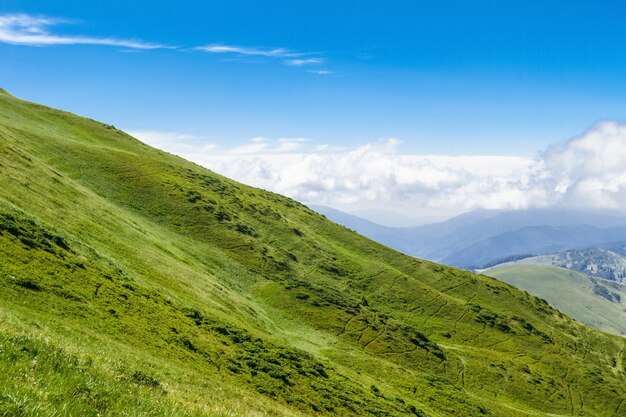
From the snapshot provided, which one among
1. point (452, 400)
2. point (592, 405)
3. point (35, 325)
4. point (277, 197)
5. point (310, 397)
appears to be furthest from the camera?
point (277, 197)

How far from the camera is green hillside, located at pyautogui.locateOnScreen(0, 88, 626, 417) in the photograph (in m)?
24.1

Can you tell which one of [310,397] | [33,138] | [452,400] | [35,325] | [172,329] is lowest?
[452,400]

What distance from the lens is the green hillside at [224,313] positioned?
79.1ft

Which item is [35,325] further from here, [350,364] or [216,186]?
[216,186]

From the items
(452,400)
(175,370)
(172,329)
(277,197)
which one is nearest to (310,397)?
(172,329)

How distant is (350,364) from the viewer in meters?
73.6

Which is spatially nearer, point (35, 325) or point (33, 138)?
point (35, 325)

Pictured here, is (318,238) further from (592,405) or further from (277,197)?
(592,405)

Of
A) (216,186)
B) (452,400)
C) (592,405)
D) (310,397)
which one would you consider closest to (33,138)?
(216,186)

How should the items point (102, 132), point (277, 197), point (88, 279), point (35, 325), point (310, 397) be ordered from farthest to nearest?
point (277, 197), point (102, 132), point (310, 397), point (88, 279), point (35, 325)

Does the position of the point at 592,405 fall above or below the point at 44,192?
below

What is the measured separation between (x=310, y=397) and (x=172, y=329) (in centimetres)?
1556

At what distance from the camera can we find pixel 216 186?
15175cm

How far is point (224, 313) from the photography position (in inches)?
2438
